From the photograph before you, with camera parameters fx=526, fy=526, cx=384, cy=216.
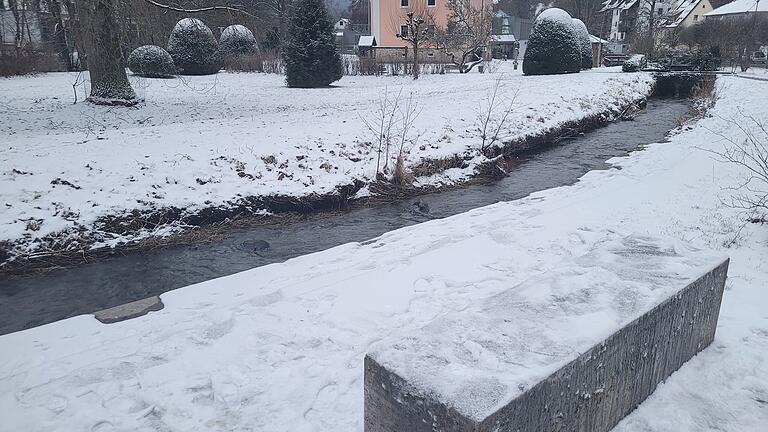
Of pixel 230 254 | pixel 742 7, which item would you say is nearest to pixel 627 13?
pixel 742 7

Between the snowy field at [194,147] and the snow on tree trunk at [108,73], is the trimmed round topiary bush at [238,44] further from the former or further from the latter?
the snow on tree trunk at [108,73]

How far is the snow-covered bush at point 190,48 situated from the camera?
68.1 feet

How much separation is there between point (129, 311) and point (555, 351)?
3460mm

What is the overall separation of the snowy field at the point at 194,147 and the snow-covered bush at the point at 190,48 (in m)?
6.31

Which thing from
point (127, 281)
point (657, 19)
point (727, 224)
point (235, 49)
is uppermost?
point (657, 19)

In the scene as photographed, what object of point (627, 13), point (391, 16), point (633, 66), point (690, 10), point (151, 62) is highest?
point (627, 13)

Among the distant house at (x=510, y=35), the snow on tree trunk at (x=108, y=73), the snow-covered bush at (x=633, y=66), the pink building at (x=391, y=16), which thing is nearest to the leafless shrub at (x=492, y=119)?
the snow on tree trunk at (x=108, y=73)

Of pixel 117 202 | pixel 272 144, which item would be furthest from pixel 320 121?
pixel 117 202

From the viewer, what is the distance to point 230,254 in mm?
6074

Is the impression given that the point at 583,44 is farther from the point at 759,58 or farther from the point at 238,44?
the point at 759,58

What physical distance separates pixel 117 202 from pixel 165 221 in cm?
60

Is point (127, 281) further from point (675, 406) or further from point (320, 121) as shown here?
point (320, 121)

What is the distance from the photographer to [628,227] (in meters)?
5.78

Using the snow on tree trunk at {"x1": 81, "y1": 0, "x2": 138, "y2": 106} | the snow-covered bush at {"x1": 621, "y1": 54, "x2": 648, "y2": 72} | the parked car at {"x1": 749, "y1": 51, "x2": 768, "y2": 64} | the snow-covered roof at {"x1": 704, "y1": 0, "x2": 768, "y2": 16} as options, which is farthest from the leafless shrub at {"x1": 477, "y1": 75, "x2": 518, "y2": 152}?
the snow-covered roof at {"x1": 704, "y1": 0, "x2": 768, "y2": 16}
